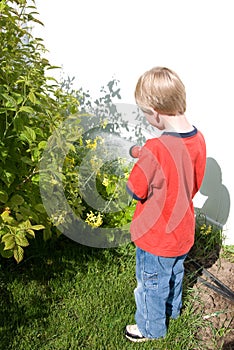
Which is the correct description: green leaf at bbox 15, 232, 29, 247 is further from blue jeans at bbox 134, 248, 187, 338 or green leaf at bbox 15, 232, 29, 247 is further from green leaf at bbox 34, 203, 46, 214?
blue jeans at bbox 134, 248, 187, 338

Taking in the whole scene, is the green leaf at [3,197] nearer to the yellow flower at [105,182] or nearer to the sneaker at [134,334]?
the yellow flower at [105,182]

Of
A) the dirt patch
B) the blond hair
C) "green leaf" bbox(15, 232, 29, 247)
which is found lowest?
the dirt patch

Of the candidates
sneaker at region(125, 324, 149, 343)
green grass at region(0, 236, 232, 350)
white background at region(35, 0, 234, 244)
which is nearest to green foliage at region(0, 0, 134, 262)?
green grass at region(0, 236, 232, 350)

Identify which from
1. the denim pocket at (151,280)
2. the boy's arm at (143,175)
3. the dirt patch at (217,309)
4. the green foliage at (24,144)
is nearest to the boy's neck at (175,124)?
the boy's arm at (143,175)

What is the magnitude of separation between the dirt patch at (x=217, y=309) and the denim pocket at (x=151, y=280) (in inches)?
18.5

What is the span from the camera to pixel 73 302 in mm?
2605

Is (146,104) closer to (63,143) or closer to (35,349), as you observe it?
(63,143)

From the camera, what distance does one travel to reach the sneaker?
240 cm

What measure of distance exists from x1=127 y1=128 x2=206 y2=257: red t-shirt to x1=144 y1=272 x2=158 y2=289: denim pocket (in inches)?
5.7

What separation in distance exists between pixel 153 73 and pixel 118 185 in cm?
118

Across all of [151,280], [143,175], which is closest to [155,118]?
[143,175]

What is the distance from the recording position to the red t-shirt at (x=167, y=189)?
6.52 ft

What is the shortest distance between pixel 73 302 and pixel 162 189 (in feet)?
3.29

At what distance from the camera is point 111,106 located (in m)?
3.59
